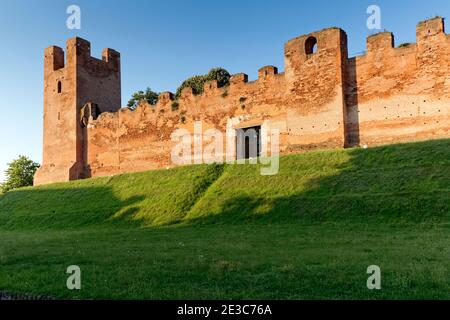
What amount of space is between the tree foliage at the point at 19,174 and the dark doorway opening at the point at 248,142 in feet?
81.4

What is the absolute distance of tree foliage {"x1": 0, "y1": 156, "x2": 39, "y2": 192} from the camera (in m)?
40.2

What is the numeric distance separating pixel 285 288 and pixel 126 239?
6522 millimetres

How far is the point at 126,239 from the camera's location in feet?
36.2

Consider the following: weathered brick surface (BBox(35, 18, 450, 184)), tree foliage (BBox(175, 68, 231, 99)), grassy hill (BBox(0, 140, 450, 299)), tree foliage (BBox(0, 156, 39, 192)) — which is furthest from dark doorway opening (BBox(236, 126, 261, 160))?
tree foliage (BBox(0, 156, 39, 192))

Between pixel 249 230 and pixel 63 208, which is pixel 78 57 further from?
pixel 249 230

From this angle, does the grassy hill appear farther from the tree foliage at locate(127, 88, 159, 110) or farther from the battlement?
the tree foliage at locate(127, 88, 159, 110)

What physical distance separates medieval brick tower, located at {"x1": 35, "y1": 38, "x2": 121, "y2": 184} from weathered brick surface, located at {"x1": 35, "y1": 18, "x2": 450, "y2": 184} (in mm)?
63

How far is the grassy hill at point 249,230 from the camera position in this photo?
554 cm

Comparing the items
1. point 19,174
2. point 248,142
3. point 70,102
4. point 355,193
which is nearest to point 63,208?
point 248,142

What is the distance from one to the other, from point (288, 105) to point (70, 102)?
48.0 ft

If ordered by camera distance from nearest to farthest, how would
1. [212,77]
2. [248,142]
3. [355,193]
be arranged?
1. [355,193]
2. [248,142]
3. [212,77]

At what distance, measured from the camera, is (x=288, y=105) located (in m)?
21.1
